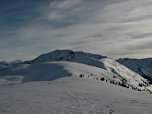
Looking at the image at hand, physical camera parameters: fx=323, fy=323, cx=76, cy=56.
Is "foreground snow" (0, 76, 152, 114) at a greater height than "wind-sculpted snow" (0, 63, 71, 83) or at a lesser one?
lesser

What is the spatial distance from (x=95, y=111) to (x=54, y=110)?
247cm

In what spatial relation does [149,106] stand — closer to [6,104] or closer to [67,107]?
[67,107]

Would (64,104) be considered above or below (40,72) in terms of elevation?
below

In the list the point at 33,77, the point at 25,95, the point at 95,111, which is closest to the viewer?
the point at 95,111

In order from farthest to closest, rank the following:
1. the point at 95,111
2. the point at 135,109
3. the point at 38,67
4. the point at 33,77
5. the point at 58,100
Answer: the point at 38,67, the point at 33,77, the point at 58,100, the point at 135,109, the point at 95,111

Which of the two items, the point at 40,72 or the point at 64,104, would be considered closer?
the point at 64,104

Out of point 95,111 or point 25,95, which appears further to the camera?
point 25,95

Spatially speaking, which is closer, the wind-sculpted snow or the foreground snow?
A: the foreground snow

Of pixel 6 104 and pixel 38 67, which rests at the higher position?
pixel 38 67

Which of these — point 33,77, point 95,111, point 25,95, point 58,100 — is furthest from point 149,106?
point 33,77

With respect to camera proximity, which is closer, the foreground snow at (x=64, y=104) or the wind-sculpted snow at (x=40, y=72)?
the foreground snow at (x=64, y=104)

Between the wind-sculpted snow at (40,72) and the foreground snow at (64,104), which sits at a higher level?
A: the wind-sculpted snow at (40,72)

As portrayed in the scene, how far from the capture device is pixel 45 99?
2347 centimetres

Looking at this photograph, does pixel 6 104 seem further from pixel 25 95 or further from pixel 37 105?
pixel 25 95
